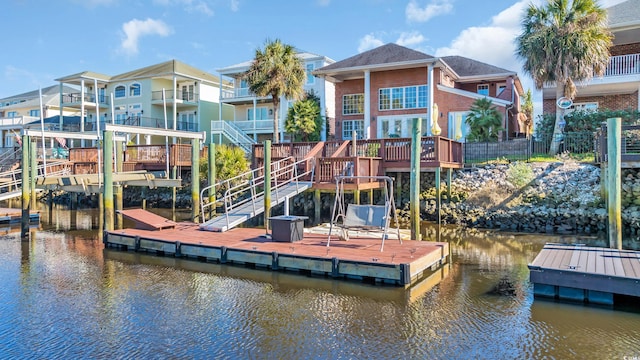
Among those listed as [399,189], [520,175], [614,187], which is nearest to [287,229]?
[614,187]

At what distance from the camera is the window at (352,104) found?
3278 cm

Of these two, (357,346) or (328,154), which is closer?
(357,346)

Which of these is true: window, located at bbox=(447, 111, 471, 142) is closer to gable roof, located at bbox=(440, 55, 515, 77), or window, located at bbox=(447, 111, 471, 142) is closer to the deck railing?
gable roof, located at bbox=(440, 55, 515, 77)

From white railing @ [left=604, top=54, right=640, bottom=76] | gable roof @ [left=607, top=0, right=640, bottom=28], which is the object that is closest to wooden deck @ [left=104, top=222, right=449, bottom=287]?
white railing @ [left=604, top=54, right=640, bottom=76]

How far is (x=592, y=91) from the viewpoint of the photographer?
27609 mm

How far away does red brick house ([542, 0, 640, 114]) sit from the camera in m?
25.5

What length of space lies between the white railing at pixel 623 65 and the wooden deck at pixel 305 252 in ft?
62.8

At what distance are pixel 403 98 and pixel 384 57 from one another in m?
2.87

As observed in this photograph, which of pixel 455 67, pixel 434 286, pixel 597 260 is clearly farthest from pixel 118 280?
pixel 455 67

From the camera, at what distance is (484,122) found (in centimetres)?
2548

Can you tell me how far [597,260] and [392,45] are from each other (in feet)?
80.2

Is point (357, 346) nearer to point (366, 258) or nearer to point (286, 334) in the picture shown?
point (286, 334)

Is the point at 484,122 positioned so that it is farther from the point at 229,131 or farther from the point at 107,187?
the point at 229,131

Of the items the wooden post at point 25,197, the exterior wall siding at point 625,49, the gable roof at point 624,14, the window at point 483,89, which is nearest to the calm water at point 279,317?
the wooden post at point 25,197
